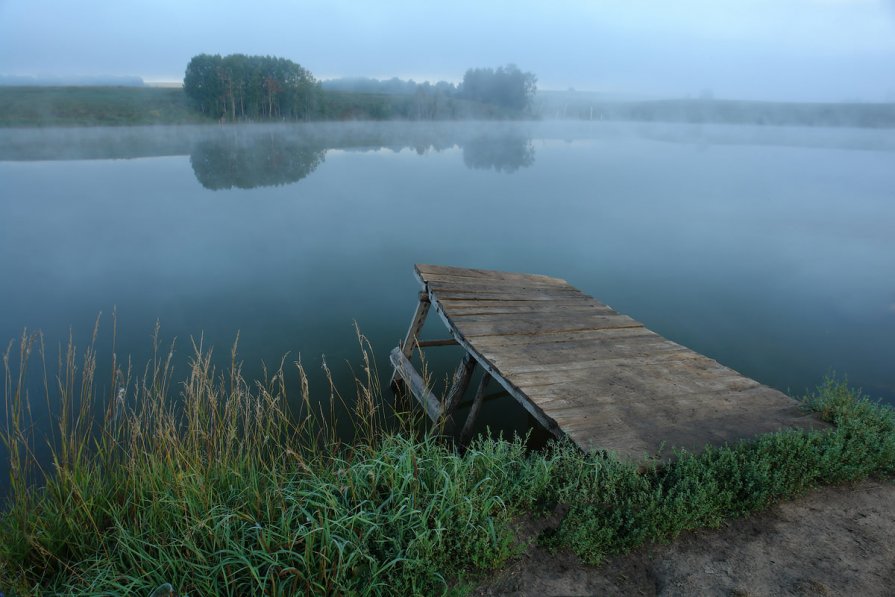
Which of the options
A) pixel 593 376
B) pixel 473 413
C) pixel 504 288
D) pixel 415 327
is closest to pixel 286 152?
pixel 415 327

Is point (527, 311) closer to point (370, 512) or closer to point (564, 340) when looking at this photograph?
point (564, 340)

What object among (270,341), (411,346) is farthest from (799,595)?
(270,341)

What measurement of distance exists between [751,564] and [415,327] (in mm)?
4727

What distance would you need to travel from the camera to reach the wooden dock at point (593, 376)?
374 cm

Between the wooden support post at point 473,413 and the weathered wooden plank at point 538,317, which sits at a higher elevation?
the weathered wooden plank at point 538,317

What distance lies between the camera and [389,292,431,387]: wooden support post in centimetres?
670

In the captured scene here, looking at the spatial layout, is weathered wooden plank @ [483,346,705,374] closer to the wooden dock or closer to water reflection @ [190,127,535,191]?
the wooden dock

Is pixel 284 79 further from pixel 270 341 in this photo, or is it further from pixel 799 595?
pixel 799 595

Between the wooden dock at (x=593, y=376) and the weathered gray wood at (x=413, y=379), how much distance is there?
0.8 inches

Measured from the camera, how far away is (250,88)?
189 ft

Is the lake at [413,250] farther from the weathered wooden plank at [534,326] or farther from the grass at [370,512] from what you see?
the grass at [370,512]

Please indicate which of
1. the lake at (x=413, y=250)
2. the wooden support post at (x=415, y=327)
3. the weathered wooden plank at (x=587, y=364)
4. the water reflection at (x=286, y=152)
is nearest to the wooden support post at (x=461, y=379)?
the weathered wooden plank at (x=587, y=364)

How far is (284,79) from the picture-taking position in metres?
61.6

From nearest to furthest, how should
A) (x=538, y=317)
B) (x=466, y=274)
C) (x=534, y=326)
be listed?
(x=534, y=326) → (x=538, y=317) → (x=466, y=274)
